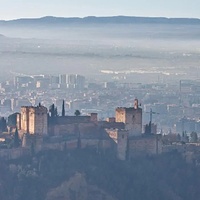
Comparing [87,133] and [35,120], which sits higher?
[35,120]

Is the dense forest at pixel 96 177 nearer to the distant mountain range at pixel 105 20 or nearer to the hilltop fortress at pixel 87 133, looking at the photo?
the hilltop fortress at pixel 87 133

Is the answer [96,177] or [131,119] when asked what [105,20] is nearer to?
[131,119]

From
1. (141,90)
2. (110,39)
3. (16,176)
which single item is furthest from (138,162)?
(110,39)

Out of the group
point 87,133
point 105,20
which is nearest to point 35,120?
point 87,133

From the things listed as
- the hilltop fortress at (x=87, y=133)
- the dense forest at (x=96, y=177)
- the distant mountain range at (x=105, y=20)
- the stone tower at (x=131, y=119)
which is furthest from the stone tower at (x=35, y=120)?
the distant mountain range at (x=105, y=20)

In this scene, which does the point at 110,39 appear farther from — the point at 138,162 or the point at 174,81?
the point at 138,162
